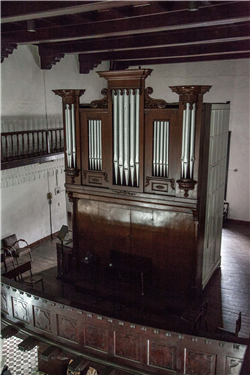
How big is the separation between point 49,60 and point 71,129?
399 centimetres

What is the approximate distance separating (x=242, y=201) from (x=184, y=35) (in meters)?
7.83

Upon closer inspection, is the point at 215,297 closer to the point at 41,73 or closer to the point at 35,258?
the point at 35,258

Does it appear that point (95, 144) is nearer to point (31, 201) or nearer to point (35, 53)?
point (31, 201)

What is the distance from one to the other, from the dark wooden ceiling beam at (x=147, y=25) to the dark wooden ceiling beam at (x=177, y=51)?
114 inches

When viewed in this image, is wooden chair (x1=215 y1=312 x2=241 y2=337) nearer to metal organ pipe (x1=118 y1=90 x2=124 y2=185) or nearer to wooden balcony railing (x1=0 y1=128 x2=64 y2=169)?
metal organ pipe (x1=118 y1=90 x2=124 y2=185)

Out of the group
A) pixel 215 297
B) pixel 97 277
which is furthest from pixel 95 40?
pixel 215 297

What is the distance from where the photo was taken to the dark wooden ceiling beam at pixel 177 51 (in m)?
10.8

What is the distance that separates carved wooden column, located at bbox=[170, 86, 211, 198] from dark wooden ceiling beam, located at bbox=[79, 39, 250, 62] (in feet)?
13.7

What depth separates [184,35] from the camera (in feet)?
31.2

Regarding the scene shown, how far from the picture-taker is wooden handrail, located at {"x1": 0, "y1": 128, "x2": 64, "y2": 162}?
10.4m

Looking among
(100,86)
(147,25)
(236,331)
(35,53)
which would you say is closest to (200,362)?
(236,331)

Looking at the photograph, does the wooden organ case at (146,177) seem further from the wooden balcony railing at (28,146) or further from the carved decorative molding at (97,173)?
the wooden balcony railing at (28,146)

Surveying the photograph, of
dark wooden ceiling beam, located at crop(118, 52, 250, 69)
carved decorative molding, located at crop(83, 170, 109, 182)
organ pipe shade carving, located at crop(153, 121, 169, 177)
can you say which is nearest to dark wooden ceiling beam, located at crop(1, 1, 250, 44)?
organ pipe shade carving, located at crop(153, 121, 169, 177)

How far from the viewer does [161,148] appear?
27.0 ft
